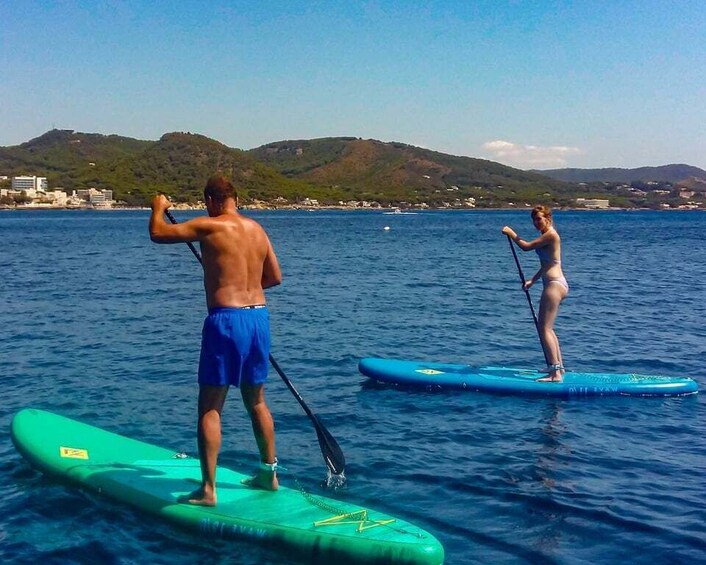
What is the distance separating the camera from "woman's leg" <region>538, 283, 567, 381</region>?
1193 centimetres

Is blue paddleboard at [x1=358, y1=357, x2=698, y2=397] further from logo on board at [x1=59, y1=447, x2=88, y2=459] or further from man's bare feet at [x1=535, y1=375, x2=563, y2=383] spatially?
logo on board at [x1=59, y1=447, x2=88, y2=459]

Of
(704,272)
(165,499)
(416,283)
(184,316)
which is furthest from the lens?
(704,272)

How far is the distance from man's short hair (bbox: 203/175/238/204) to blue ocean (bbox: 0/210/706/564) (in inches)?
116

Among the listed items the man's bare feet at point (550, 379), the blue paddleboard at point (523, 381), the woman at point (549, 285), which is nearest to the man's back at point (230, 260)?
the woman at point (549, 285)

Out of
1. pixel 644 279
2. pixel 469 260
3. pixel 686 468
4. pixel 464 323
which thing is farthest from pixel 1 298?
pixel 469 260

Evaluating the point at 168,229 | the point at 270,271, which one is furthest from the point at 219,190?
the point at 270,271

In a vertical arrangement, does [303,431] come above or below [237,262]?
below

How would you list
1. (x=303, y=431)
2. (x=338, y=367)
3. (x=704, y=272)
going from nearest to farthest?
(x=303, y=431)
(x=338, y=367)
(x=704, y=272)

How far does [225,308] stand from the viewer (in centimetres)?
661

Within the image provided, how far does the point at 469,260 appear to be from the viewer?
153ft

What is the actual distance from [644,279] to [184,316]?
20.8m

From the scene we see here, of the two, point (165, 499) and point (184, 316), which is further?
point (184, 316)

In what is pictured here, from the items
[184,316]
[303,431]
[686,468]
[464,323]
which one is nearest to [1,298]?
[184,316]

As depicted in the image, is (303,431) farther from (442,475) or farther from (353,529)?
(353,529)
